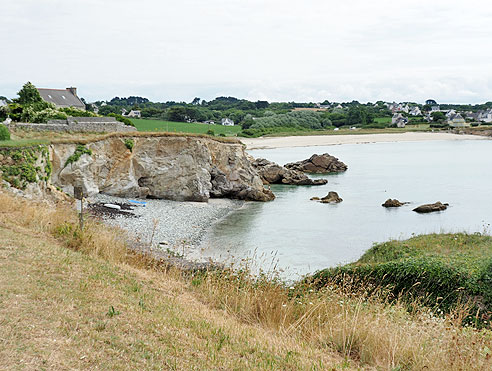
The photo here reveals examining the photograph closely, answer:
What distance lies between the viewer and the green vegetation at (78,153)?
26.8 m

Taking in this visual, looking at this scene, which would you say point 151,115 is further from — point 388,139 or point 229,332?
point 229,332

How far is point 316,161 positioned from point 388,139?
61440 mm

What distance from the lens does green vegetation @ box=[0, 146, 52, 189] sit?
18.5m

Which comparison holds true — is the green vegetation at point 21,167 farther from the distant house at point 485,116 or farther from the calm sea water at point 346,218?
the distant house at point 485,116

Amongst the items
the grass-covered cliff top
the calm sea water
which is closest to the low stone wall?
the grass-covered cliff top

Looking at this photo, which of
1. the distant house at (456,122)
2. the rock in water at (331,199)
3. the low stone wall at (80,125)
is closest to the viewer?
the low stone wall at (80,125)

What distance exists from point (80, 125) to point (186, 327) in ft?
85.8

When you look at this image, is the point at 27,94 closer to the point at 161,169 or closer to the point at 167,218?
the point at 161,169

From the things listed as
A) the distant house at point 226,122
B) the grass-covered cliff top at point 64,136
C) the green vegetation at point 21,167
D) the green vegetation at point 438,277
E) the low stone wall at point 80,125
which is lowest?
the green vegetation at point 438,277

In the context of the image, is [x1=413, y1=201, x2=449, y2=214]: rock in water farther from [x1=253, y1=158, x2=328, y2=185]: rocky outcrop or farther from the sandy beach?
the sandy beach

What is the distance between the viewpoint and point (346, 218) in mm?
30906

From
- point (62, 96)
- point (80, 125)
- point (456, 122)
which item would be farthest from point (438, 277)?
point (456, 122)

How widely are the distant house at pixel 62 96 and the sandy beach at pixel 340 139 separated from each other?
37667 millimetres

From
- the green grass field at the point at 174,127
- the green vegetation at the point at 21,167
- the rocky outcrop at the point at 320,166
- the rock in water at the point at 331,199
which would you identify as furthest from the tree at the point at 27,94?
the green grass field at the point at 174,127
